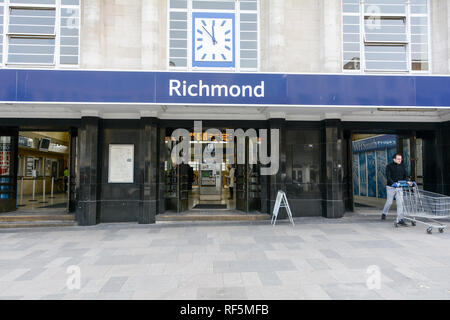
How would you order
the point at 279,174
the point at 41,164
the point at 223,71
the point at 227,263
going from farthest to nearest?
the point at 41,164 < the point at 279,174 < the point at 223,71 < the point at 227,263

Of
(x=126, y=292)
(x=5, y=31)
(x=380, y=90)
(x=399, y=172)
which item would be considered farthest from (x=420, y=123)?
(x=5, y=31)

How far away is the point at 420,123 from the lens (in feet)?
29.3

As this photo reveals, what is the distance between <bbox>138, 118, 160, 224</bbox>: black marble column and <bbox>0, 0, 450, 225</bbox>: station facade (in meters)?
0.03

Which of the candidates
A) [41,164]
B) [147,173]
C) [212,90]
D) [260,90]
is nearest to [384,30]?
[260,90]

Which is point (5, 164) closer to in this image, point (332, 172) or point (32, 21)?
point (32, 21)

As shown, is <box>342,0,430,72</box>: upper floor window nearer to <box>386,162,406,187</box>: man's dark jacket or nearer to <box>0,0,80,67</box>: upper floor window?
<box>386,162,406,187</box>: man's dark jacket

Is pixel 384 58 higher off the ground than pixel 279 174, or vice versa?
pixel 384 58

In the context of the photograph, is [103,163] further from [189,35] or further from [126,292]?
[126,292]

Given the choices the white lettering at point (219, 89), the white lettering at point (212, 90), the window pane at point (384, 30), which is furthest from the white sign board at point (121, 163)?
the window pane at point (384, 30)

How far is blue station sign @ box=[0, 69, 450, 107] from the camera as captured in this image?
6.42 metres

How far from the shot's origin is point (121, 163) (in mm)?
8133

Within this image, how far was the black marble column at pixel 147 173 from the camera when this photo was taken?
7840 mm

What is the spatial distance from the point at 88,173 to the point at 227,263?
509cm

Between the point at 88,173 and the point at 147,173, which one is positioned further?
the point at 147,173
